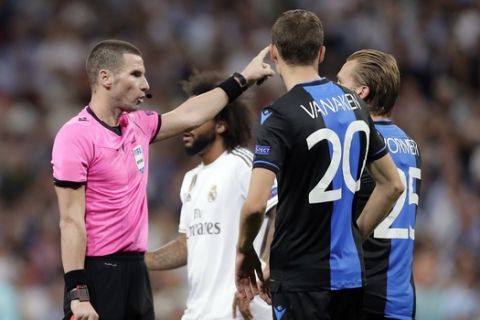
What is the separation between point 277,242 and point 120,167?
1.10 m

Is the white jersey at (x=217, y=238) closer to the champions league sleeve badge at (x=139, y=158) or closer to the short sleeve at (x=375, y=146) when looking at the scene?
the champions league sleeve badge at (x=139, y=158)

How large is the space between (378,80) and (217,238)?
152 centimetres

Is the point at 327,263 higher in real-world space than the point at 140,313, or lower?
higher

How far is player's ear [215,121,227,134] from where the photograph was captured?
24.2 ft

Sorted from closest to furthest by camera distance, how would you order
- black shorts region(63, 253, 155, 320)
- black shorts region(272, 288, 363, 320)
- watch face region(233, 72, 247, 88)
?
1. black shorts region(272, 288, 363, 320)
2. black shorts region(63, 253, 155, 320)
3. watch face region(233, 72, 247, 88)

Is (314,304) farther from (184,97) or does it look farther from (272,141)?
(184,97)

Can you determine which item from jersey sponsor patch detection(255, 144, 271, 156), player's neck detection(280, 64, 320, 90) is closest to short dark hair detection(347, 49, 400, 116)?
player's neck detection(280, 64, 320, 90)

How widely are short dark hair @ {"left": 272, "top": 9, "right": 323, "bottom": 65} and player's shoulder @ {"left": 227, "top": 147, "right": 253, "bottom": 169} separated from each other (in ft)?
5.40

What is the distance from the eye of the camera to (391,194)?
5.78 metres

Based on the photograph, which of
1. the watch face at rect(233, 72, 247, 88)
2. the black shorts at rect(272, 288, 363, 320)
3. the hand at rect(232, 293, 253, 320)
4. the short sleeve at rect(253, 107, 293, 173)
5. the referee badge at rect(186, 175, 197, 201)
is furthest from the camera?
the referee badge at rect(186, 175, 197, 201)

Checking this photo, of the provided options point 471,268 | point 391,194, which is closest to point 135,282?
point 391,194

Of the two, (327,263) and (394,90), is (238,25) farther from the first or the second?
(327,263)

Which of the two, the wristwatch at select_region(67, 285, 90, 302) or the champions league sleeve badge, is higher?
the champions league sleeve badge

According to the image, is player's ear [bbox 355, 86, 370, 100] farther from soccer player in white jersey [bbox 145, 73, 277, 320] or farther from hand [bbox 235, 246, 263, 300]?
hand [bbox 235, 246, 263, 300]
